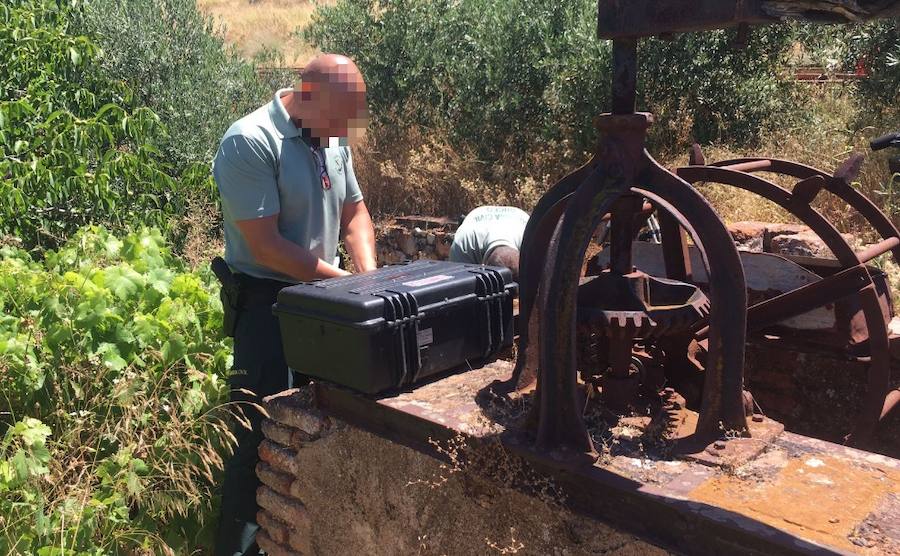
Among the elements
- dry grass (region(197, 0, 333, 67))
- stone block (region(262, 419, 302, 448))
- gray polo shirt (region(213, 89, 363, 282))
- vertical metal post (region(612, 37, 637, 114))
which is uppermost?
dry grass (region(197, 0, 333, 67))

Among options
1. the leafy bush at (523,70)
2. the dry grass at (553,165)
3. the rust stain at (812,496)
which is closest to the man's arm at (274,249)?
the rust stain at (812,496)

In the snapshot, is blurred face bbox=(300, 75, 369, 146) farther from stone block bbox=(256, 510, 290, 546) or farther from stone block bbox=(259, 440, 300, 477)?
stone block bbox=(256, 510, 290, 546)

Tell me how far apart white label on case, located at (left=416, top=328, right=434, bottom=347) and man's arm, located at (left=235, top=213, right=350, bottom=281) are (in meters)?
0.68

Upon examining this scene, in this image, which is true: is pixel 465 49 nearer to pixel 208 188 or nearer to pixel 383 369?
pixel 208 188

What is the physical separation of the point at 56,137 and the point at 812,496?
213 inches

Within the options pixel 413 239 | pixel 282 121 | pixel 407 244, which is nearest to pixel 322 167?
pixel 282 121

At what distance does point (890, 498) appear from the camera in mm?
2223

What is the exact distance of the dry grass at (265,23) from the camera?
24.1 meters

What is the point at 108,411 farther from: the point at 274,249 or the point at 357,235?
the point at 357,235

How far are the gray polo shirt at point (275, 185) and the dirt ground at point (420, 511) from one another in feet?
2.97

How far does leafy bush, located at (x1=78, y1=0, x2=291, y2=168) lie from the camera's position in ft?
31.1

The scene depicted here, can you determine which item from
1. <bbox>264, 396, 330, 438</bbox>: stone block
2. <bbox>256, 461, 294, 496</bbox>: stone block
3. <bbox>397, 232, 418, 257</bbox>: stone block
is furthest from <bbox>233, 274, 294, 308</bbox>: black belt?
<bbox>397, 232, 418, 257</bbox>: stone block

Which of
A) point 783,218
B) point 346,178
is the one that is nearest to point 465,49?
point 783,218

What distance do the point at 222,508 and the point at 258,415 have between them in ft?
1.42
